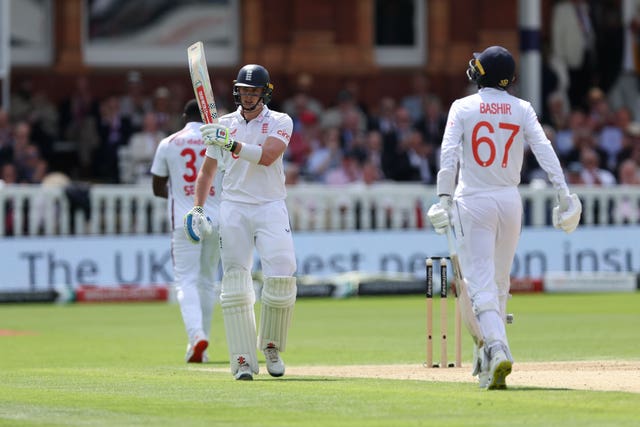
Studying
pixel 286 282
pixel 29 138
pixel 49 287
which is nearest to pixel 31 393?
pixel 286 282

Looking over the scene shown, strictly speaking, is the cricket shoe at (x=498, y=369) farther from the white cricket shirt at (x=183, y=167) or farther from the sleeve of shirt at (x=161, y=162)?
the sleeve of shirt at (x=161, y=162)

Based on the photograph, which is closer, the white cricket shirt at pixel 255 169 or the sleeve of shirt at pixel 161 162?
the white cricket shirt at pixel 255 169

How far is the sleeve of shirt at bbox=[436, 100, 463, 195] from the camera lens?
1039 cm

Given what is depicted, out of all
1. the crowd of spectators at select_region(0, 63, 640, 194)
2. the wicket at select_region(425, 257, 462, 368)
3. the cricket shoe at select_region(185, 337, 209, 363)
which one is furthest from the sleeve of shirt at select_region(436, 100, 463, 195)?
the crowd of spectators at select_region(0, 63, 640, 194)

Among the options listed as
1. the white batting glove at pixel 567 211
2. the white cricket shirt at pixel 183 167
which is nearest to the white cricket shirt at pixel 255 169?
the white batting glove at pixel 567 211

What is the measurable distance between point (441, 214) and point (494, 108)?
756 millimetres

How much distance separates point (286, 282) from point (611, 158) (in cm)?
1527

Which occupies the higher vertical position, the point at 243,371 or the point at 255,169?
the point at 255,169

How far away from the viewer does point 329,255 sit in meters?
22.8

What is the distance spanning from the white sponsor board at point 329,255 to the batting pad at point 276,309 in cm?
1052

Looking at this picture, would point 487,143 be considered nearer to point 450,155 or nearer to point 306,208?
point 450,155

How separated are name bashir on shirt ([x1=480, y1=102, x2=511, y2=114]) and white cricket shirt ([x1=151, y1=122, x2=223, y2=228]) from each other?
3.97 m

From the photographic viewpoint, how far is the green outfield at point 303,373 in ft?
29.5

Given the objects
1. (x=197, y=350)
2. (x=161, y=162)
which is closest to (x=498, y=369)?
(x=197, y=350)
